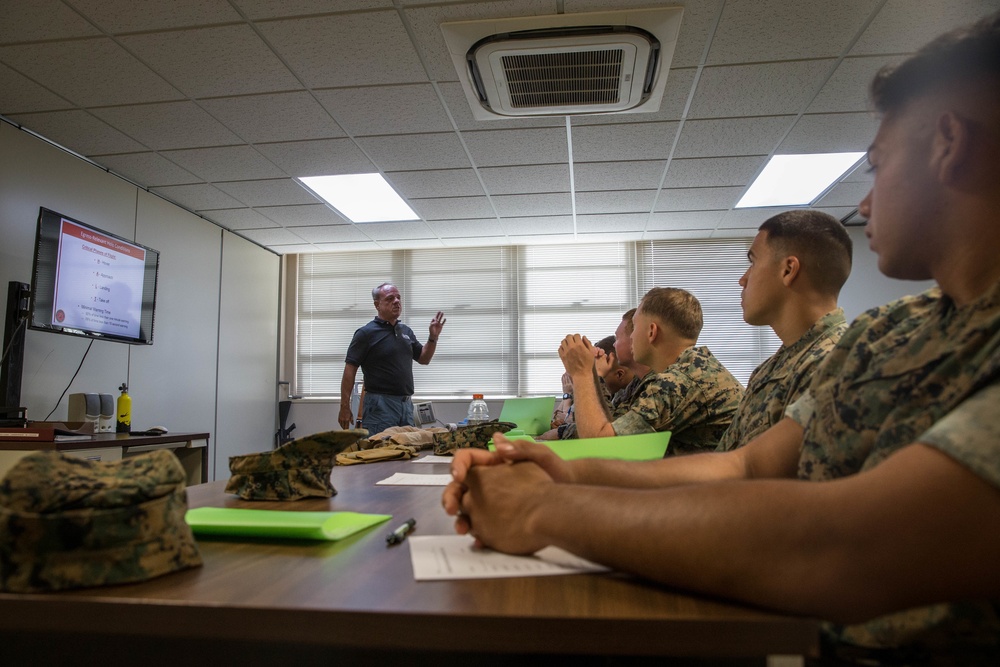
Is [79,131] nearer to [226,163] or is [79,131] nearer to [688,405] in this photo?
[226,163]

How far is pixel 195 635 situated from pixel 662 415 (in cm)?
162

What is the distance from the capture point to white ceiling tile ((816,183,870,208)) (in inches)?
184

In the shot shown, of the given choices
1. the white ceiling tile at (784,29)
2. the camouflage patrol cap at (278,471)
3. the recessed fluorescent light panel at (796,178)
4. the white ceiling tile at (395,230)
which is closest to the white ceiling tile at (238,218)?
the white ceiling tile at (395,230)

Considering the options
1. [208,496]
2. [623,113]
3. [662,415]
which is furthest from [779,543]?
[623,113]

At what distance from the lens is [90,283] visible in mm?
3395

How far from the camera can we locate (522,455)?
83cm

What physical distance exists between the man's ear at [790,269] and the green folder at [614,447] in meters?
0.72

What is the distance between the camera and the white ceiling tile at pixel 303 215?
5.00 metres

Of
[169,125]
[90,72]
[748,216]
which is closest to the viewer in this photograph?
[90,72]

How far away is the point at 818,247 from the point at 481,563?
1.32m

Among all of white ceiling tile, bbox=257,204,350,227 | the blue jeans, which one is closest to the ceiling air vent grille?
white ceiling tile, bbox=257,204,350,227

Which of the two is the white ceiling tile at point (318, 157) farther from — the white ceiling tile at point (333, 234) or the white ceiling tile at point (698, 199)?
the white ceiling tile at point (698, 199)

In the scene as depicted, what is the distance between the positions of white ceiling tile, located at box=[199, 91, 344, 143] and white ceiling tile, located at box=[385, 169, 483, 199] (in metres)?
0.74

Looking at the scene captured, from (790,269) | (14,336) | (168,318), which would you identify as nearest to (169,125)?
(14,336)
